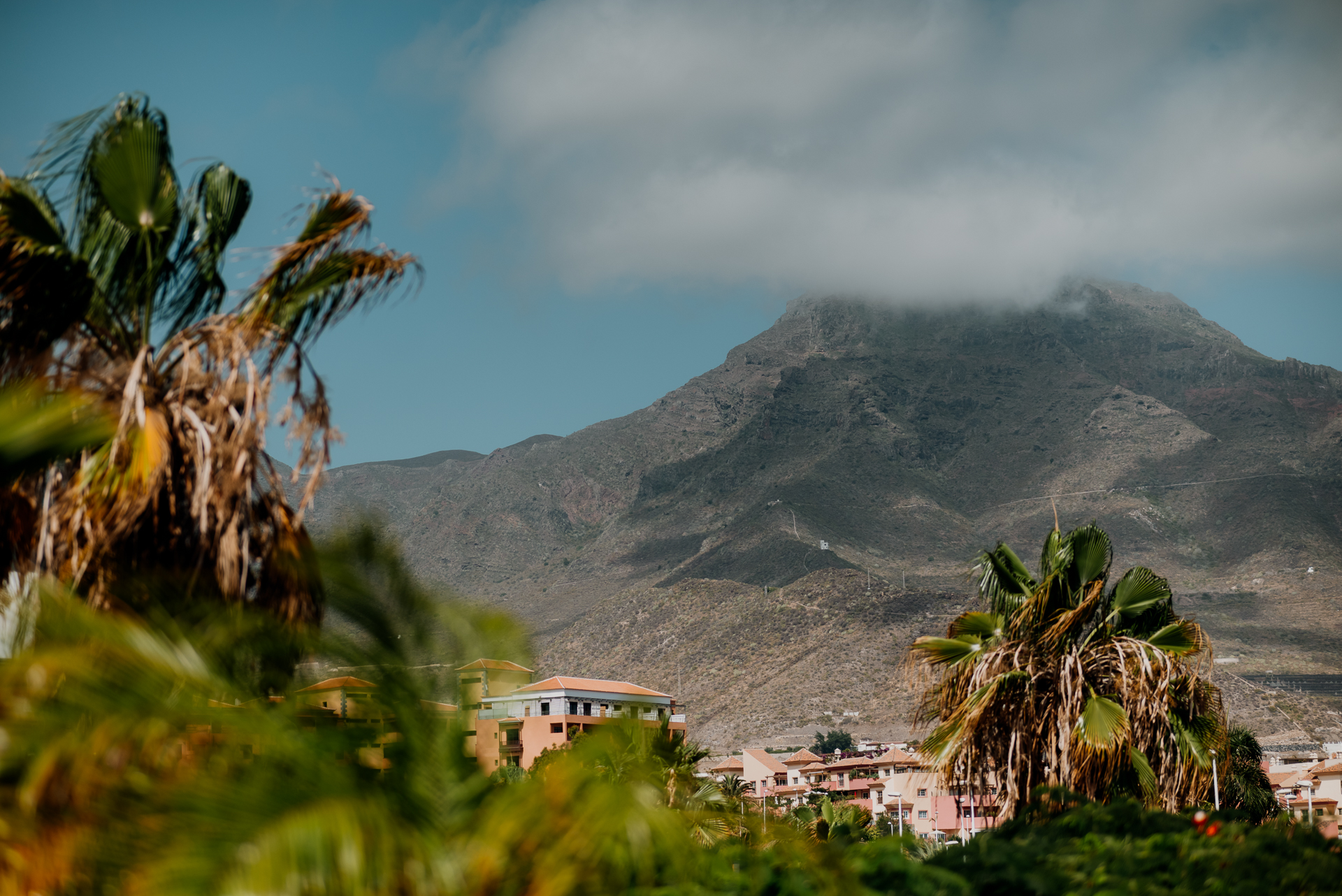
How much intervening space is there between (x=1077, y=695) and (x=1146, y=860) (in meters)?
4.63

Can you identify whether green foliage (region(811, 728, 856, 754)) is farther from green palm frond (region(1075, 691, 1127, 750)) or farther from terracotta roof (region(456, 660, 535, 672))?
terracotta roof (region(456, 660, 535, 672))

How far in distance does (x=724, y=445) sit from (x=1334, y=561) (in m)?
84.6

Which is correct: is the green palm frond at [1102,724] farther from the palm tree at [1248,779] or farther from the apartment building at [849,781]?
the apartment building at [849,781]

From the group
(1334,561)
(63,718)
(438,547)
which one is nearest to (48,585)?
(63,718)

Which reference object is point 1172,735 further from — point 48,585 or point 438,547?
point 438,547

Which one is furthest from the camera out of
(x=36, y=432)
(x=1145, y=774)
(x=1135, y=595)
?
(x=1135, y=595)

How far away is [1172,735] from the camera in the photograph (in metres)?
10.3

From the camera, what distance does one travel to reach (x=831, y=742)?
82250 millimetres

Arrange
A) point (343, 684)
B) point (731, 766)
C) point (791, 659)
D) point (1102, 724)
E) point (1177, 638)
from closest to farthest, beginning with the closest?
point (343, 684), point (1102, 724), point (1177, 638), point (731, 766), point (791, 659)

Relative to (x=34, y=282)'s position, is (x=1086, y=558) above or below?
below

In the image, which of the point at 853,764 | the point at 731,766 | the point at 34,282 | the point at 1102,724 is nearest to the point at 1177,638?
the point at 1102,724

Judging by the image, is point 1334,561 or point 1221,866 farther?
point 1334,561

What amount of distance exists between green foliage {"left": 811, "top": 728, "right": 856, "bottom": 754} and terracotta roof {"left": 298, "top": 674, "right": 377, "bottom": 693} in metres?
79.3

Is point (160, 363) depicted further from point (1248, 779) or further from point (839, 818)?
point (839, 818)
